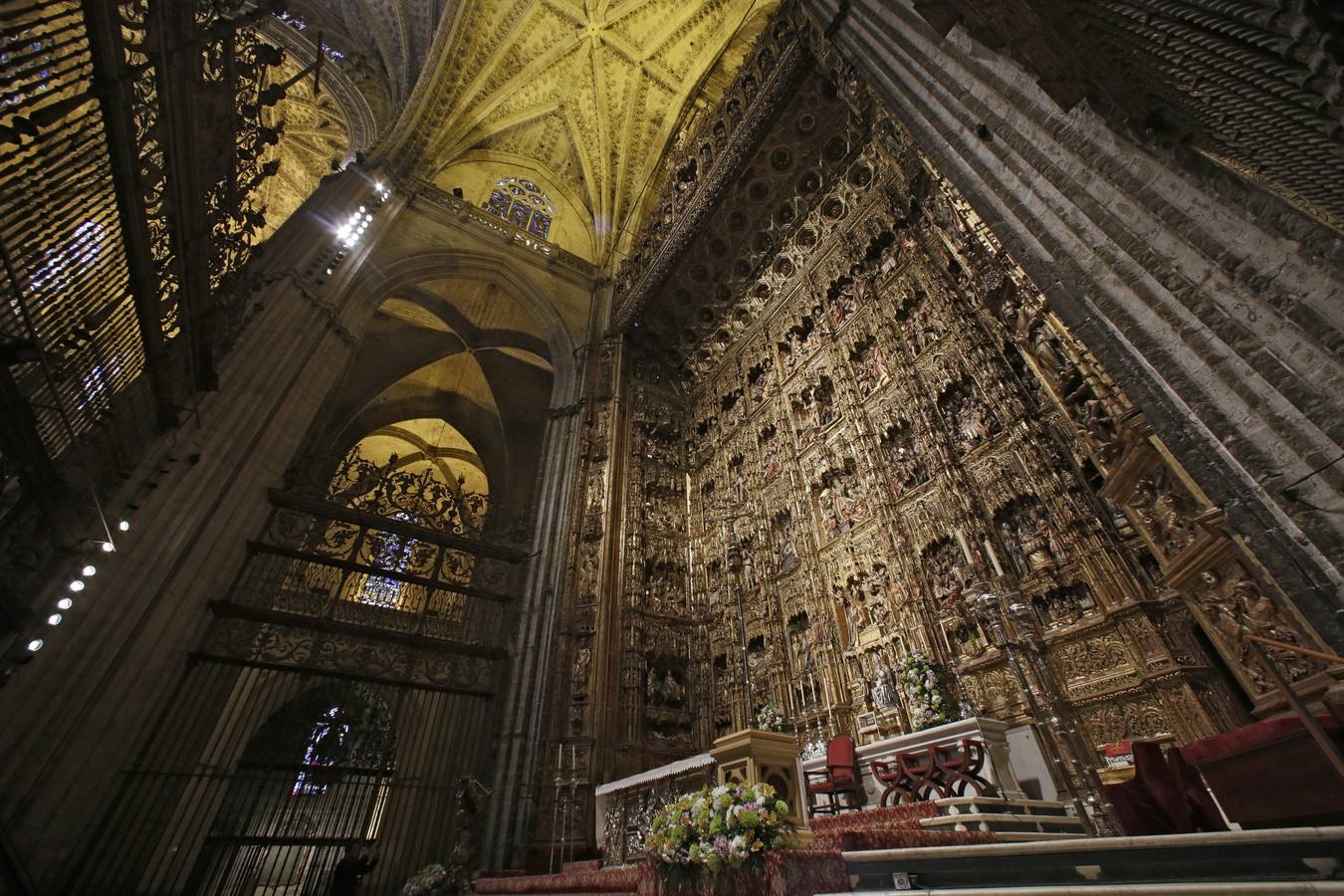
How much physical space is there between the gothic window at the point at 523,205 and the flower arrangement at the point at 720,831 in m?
15.3

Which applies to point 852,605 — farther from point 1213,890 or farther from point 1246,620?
point 1213,890

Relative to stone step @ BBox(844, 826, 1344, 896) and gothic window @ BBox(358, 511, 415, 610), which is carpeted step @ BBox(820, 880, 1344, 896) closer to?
stone step @ BBox(844, 826, 1344, 896)

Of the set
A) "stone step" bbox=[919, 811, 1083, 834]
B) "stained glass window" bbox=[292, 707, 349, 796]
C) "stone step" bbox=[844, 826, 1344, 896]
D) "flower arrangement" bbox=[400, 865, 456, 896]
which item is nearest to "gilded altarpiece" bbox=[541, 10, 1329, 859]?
"stone step" bbox=[919, 811, 1083, 834]

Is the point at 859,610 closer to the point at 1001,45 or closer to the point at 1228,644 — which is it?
the point at 1228,644

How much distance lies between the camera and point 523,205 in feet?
54.5

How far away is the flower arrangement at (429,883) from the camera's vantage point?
21.1 ft

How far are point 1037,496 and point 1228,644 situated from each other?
7.50ft

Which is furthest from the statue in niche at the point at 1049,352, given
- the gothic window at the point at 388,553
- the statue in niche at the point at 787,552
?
the gothic window at the point at 388,553

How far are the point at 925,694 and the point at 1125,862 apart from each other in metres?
3.33

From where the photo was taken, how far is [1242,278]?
2244mm

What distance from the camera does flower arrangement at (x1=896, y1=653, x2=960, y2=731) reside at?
5.27m

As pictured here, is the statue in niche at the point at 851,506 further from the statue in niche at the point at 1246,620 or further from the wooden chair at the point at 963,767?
the statue in niche at the point at 1246,620

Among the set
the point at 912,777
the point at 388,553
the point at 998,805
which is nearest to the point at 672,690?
the point at 912,777

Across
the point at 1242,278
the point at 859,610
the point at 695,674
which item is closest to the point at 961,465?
the point at 859,610
